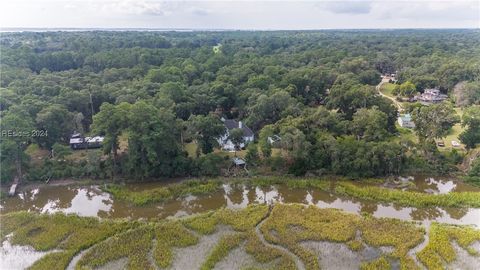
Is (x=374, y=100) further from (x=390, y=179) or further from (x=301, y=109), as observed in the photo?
(x=390, y=179)

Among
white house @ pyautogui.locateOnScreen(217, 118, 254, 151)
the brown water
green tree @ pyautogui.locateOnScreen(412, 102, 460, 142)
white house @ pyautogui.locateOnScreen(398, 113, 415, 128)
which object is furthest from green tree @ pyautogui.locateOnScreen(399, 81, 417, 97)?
white house @ pyautogui.locateOnScreen(217, 118, 254, 151)

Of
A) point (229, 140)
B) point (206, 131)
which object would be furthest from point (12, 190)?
point (229, 140)

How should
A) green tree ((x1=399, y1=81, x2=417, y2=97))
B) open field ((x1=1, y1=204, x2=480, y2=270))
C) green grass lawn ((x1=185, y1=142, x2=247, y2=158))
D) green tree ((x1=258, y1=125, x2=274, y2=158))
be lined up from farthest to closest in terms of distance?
green tree ((x1=399, y1=81, x2=417, y2=97)) < green grass lawn ((x1=185, y1=142, x2=247, y2=158)) < green tree ((x1=258, y1=125, x2=274, y2=158)) < open field ((x1=1, y1=204, x2=480, y2=270))

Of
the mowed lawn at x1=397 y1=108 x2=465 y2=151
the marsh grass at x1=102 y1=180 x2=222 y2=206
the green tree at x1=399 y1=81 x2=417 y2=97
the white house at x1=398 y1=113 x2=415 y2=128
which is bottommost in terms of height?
the marsh grass at x1=102 y1=180 x2=222 y2=206

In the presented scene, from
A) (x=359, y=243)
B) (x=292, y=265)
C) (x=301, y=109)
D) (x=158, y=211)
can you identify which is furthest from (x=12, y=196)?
(x=301, y=109)

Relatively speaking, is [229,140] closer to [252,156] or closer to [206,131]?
[206,131]

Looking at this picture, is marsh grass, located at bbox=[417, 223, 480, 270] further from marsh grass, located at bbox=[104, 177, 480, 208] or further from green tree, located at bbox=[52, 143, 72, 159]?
green tree, located at bbox=[52, 143, 72, 159]
